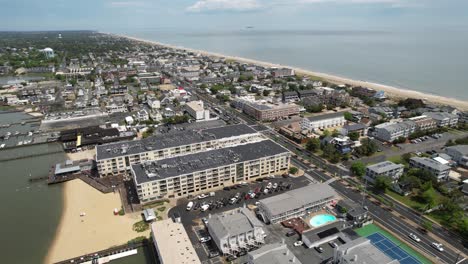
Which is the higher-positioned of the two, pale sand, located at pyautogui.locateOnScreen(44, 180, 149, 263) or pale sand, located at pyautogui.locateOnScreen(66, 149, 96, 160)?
pale sand, located at pyautogui.locateOnScreen(66, 149, 96, 160)

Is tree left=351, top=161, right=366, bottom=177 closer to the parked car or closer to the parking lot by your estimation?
the parking lot

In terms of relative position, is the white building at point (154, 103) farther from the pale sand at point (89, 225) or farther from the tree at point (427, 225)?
the tree at point (427, 225)

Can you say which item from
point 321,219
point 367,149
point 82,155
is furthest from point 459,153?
point 82,155

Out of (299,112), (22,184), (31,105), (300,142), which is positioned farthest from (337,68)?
(22,184)

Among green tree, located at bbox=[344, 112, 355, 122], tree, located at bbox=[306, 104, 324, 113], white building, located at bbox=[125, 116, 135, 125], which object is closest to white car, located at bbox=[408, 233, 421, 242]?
green tree, located at bbox=[344, 112, 355, 122]

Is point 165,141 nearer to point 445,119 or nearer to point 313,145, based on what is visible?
point 313,145

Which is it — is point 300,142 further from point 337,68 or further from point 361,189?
point 337,68
